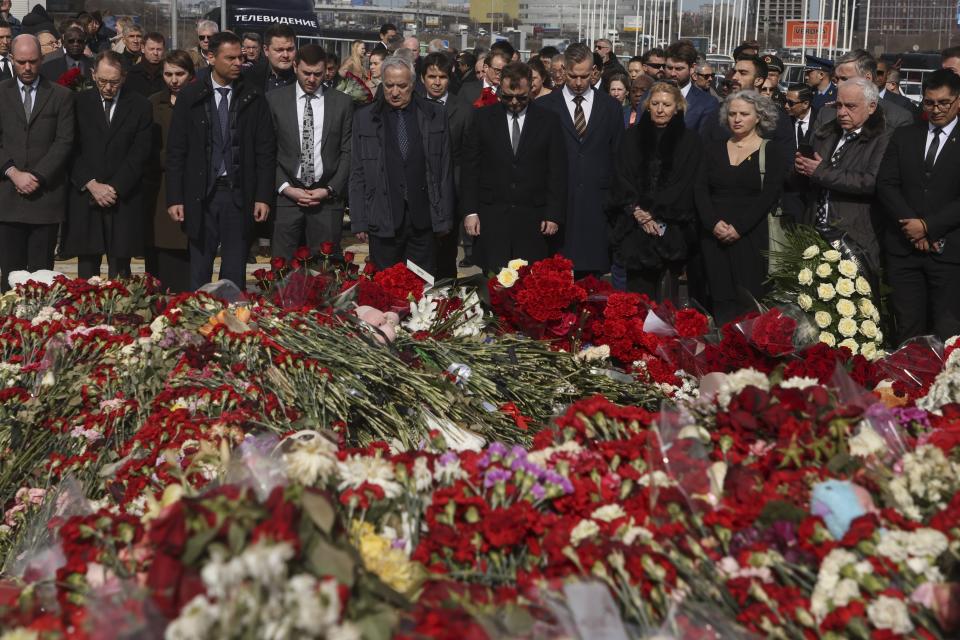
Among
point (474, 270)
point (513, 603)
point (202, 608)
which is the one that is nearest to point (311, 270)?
point (513, 603)

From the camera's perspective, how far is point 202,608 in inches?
73.1

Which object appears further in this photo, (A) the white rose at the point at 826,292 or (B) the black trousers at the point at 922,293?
(B) the black trousers at the point at 922,293

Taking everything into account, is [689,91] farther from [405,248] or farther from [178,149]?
[178,149]

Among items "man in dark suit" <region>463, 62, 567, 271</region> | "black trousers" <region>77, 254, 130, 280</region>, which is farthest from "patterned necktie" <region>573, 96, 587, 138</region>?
Result: "black trousers" <region>77, 254, 130, 280</region>

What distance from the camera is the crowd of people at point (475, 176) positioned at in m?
6.96

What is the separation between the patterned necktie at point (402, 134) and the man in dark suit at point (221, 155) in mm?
807

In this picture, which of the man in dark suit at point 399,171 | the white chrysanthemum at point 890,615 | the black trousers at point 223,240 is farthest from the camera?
the black trousers at point 223,240

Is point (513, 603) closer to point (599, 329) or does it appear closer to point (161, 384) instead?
point (161, 384)

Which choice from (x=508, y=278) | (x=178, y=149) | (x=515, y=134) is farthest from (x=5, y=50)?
(x=508, y=278)

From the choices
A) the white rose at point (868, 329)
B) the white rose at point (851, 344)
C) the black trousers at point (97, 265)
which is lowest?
the black trousers at point (97, 265)

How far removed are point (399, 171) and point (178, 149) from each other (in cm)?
140

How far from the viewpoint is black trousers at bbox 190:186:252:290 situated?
25.1ft

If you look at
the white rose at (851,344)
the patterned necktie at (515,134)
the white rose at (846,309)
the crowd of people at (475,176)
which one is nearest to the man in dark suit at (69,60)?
the crowd of people at (475,176)

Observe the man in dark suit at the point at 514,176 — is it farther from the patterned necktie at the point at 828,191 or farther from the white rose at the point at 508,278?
the white rose at the point at 508,278
